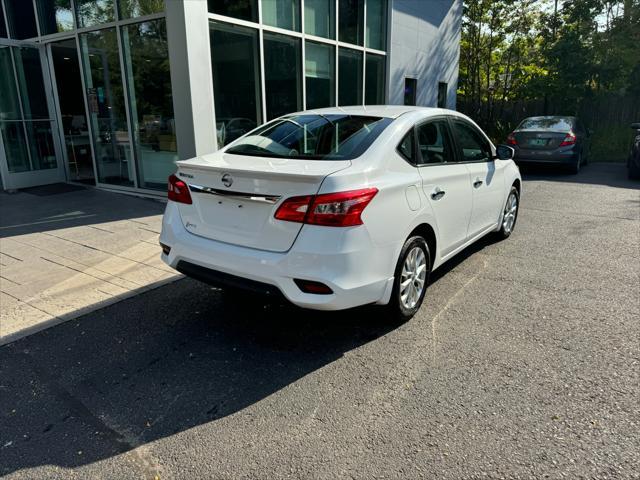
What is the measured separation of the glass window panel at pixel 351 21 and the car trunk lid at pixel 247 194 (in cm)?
828

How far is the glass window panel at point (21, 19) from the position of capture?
348 inches

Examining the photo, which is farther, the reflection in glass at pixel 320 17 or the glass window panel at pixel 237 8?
the reflection in glass at pixel 320 17

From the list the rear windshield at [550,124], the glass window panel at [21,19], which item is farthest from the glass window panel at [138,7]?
the rear windshield at [550,124]

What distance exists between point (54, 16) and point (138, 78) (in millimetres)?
2363

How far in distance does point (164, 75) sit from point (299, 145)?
16.1 feet

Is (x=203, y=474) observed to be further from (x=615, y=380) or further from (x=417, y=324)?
(x=615, y=380)

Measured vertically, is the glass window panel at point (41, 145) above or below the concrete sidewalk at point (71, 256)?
above

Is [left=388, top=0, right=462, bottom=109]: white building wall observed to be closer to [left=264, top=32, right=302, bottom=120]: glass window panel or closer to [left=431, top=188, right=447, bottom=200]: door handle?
[left=264, top=32, right=302, bottom=120]: glass window panel

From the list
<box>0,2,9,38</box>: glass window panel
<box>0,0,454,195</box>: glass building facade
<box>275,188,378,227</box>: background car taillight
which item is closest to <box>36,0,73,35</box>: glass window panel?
<box>0,0,454,195</box>: glass building facade

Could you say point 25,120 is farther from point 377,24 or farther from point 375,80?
point 377,24

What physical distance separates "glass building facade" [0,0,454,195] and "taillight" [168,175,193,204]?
3.78 meters

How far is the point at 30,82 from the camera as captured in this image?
9031 millimetres

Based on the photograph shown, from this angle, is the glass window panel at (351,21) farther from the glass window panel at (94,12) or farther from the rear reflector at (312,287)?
the rear reflector at (312,287)

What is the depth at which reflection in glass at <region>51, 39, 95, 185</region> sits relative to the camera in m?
9.45
